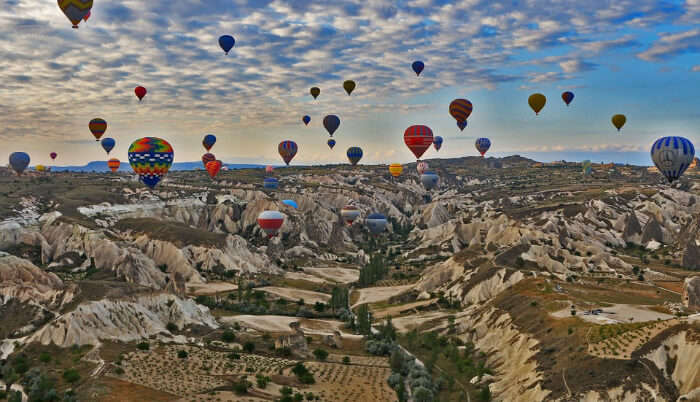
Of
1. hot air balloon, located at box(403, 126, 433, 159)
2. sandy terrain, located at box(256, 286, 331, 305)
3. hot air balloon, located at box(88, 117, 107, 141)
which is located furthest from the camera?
hot air balloon, located at box(88, 117, 107, 141)

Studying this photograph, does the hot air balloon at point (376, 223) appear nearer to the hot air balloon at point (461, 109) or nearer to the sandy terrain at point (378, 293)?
the sandy terrain at point (378, 293)

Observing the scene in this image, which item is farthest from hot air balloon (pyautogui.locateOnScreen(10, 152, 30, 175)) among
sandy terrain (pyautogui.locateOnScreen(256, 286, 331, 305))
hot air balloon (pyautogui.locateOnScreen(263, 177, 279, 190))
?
sandy terrain (pyautogui.locateOnScreen(256, 286, 331, 305))

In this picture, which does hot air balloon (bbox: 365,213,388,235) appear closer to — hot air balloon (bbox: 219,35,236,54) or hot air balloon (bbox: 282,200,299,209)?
hot air balloon (bbox: 282,200,299,209)

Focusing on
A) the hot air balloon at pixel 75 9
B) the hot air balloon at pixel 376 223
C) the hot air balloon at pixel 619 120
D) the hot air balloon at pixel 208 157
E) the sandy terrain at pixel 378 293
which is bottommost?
the sandy terrain at pixel 378 293

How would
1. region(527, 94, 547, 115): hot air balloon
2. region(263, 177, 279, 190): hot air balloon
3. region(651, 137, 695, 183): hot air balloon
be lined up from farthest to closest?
region(263, 177, 279, 190): hot air balloon → region(527, 94, 547, 115): hot air balloon → region(651, 137, 695, 183): hot air balloon

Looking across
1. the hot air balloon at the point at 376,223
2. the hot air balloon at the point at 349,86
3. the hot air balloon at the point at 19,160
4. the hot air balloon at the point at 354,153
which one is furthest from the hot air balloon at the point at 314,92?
the hot air balloon at the point at 19,160

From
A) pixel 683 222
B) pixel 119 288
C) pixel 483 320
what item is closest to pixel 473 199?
pixel 683 222
